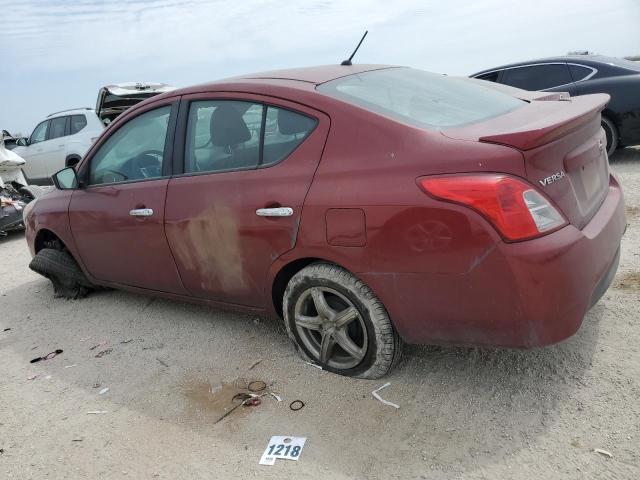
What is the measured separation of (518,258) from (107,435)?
7.31 ft

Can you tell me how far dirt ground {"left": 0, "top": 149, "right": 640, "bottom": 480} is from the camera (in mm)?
2238

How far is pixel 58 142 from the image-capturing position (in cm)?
1186

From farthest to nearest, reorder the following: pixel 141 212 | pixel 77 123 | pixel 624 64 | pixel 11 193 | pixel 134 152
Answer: pixel 77 123, pixel 11 193, pixel 624 64, pixel 134 152, pixel 141 212

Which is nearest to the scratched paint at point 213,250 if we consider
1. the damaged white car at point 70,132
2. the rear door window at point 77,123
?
the damaged white car at point 70,132

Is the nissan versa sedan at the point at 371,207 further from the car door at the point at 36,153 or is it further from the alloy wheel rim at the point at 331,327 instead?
the car door at the point at 36,153

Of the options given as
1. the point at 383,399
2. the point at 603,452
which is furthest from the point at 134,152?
the point at 603,452

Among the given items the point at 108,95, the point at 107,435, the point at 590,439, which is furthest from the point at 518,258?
the point at 108,95

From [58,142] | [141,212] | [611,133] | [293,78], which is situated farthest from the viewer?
[58,142]

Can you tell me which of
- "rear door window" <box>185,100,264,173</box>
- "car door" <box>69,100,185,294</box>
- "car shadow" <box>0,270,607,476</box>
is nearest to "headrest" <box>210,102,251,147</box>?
"rear door window" <box>185,100,264,173</box>

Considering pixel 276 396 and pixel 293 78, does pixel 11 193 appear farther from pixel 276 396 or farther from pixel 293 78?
pixel 276 396

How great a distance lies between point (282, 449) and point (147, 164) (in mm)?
2204

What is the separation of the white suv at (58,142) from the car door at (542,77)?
323 inches

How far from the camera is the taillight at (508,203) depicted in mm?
2146

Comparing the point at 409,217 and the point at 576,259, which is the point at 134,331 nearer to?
the point at 409,217
